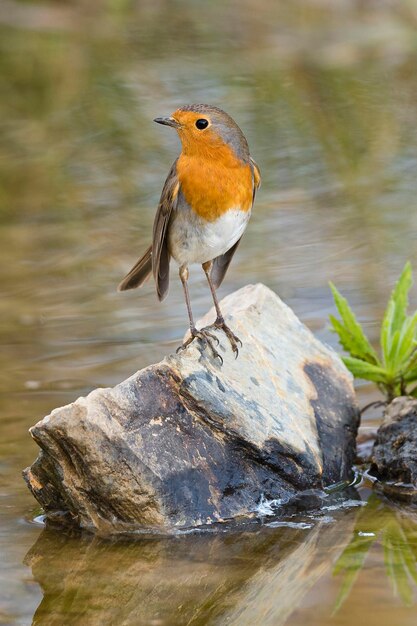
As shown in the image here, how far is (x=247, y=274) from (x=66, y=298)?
41.8 inches

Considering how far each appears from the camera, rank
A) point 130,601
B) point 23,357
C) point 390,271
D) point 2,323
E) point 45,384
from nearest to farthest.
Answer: point 130,601, point 45,384, point 23,357, point 2,323, point 390,271

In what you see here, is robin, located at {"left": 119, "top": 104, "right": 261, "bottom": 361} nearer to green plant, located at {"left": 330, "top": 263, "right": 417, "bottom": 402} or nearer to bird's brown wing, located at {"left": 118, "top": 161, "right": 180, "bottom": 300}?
bird's brown wing, located at {"left": 118, "top": 161, "right": 180, "bottom": 300}

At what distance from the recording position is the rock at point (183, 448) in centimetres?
397

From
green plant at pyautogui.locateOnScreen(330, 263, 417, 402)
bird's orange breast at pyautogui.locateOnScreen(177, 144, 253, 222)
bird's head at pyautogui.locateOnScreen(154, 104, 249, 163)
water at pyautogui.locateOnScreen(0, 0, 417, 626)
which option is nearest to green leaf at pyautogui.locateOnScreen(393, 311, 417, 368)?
green plant at pyautogui.locateOnScreen(330, 263, 417, 402)

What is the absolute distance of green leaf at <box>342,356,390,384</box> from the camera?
189 inches

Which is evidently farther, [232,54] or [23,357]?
[232,54]

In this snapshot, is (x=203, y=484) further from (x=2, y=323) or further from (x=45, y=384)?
(x=2, y=323)

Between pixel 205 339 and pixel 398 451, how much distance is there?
82 cm

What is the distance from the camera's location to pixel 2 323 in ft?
21.2

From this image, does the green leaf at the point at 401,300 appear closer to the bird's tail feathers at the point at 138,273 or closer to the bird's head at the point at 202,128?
the bird's head at the point at 202,128

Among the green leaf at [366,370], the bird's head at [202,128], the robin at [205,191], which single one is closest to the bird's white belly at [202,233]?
the robin at [205,191]

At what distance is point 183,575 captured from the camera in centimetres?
369

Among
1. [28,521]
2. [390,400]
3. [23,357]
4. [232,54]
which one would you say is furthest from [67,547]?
[232,54]

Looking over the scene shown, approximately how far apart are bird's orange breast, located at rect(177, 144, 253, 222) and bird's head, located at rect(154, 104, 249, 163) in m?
0.02
